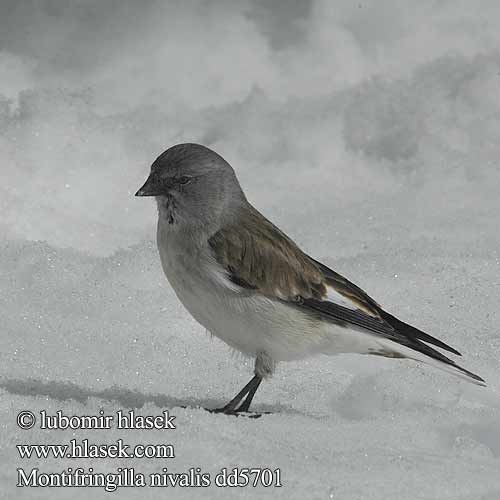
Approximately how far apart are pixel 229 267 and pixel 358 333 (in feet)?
2.31

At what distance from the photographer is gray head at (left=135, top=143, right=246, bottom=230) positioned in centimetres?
499

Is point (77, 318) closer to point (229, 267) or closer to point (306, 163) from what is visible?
point (229, 267)

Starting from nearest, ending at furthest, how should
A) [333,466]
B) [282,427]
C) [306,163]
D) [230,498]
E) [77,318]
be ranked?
[230,498] < [333,466] < [282,427] < [77,318] < [306,163]

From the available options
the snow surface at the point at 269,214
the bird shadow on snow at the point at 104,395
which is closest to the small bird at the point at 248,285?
the bird shadow on snow at the point at 104,395

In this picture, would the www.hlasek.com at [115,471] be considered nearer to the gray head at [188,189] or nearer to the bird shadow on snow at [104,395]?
the bird shadow on snow at [104,395]

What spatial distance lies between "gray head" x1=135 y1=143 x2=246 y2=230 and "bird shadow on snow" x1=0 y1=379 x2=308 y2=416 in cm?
79

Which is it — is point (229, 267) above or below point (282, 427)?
above

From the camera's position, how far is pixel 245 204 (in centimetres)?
523

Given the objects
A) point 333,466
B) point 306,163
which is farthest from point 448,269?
point 333,466

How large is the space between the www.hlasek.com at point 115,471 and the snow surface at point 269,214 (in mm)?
44

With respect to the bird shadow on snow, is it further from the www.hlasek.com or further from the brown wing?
the brown wing

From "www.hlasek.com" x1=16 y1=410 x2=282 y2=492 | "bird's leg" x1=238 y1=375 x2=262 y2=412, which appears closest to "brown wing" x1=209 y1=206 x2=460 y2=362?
"bird's leg" x1=238 y1=375 x2=262 y2=412

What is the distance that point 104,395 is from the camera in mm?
5035

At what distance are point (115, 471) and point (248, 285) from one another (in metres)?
1.18
